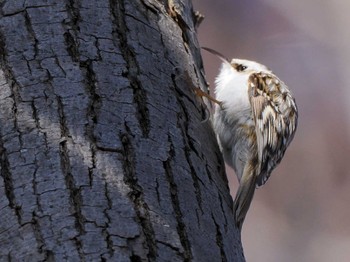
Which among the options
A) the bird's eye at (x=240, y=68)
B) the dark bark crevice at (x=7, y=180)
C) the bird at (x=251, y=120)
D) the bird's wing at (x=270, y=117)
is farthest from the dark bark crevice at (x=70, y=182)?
the bird's eye at (x=240, y=68)

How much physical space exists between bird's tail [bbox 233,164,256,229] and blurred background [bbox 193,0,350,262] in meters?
0.92

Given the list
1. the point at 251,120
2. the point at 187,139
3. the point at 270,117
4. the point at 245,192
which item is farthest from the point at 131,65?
the point at 270,117

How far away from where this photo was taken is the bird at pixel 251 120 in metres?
3.01

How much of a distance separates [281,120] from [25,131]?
5.23 feet

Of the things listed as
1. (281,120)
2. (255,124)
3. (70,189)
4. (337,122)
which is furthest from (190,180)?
(337,122)

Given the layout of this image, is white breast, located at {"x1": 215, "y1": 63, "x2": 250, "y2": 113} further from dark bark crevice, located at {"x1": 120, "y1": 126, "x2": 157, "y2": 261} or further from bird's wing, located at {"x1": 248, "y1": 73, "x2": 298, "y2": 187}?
dark bark crevice, located at {"x1": 120, "y1": 126, "x2": 157, "y2": 261}

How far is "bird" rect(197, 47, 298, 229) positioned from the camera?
3.01 m

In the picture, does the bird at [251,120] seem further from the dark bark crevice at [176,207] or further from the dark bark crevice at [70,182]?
the dark bark crevice at [70,182]

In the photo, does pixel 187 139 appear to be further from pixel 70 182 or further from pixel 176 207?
pixel 70 182

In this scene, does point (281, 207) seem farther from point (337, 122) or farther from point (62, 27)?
point (62, 27)

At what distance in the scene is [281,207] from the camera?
4.20 meters

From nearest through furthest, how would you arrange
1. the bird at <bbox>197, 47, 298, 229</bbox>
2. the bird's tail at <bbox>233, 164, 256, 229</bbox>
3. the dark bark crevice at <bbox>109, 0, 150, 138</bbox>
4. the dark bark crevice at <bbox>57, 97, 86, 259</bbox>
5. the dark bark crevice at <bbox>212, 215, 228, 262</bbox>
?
1. the dark bark crevice at <bbox>57, 97, 86, 259</bbox>
2. the dark bark crevice at <bbox>212, 215, 228, 262</bbox>
3. the dark bark crevice at <bbox>109, 0, 150, 138</bbox>
4. the bird's tail at <bbox>233, 164, 256, 229</bbox>
5. the bird at <bbox>197, 47, 298, 229</bbox>

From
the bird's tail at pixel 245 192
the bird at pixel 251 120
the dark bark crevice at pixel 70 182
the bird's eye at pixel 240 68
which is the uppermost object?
the bird's eye at pixel 240 68

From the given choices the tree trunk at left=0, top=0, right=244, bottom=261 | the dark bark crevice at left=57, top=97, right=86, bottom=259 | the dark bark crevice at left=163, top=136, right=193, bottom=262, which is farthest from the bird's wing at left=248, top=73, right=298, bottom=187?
the dark bark crevice at left=57, top=97, right=86, bottom=259
